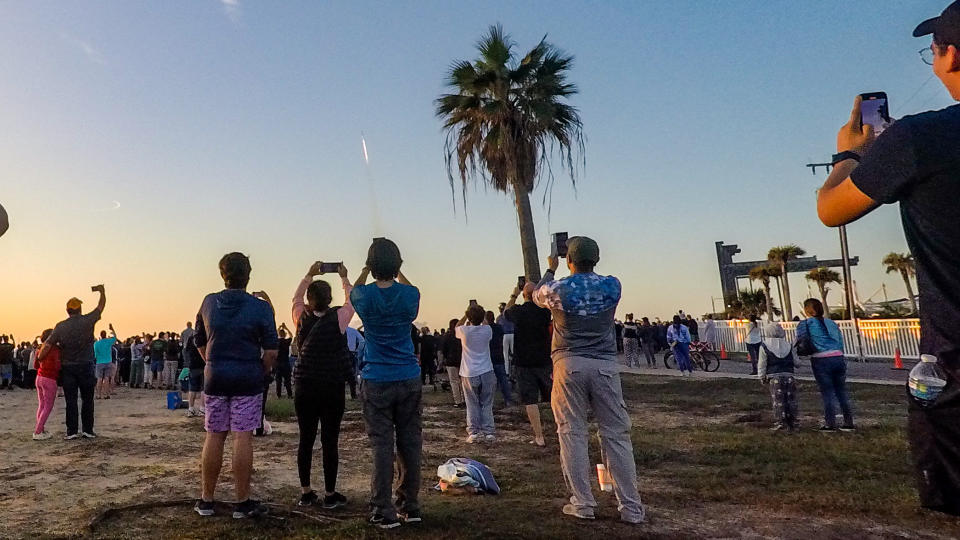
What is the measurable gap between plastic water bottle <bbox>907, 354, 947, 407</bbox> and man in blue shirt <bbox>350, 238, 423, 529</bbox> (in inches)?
124

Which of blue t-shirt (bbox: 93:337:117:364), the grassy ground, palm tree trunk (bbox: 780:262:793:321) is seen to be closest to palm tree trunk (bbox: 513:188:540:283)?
the grassy ground

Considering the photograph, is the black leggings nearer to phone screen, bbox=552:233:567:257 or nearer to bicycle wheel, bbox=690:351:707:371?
phone screen, bbox=552:233:567:257

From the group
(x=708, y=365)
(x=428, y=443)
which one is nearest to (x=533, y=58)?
(x=708, y=365)

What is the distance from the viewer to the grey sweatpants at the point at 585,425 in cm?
407

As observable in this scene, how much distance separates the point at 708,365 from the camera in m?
18.5

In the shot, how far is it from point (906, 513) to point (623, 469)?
1974 mm

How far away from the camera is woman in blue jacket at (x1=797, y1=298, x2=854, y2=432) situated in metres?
7.53

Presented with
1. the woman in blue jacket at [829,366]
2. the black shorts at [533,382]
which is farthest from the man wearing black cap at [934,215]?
the woman in blue jacket at [829,366]

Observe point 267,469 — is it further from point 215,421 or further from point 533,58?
point 533,58

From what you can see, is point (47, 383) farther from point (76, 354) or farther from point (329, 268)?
point (329, 268)

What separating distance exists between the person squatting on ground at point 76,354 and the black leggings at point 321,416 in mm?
4954

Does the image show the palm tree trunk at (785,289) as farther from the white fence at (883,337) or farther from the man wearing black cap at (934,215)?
the man wearing black cap at (934,215)

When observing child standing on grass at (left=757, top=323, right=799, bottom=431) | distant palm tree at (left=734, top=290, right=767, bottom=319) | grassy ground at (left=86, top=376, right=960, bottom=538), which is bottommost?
grassy ground at (left=86, top=376, right=960, bottom=538)

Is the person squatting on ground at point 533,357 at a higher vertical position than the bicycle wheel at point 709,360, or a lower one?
higher
